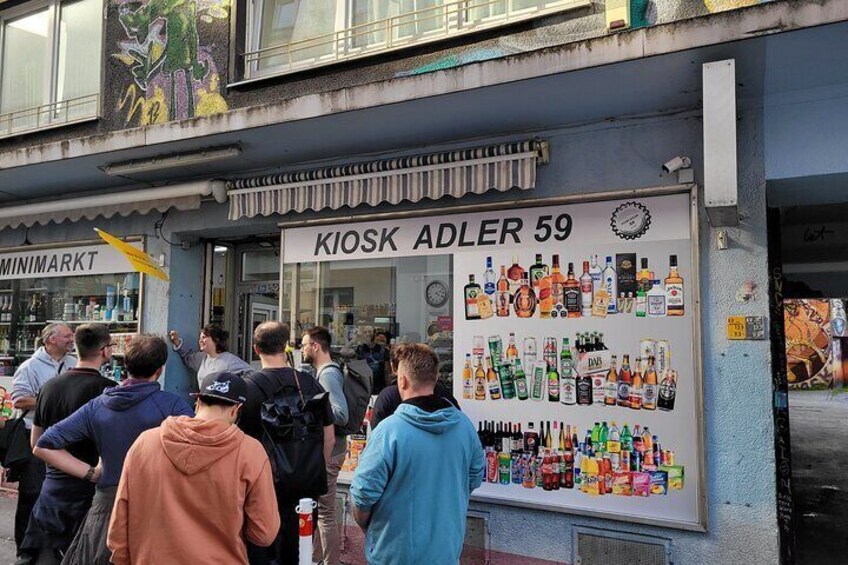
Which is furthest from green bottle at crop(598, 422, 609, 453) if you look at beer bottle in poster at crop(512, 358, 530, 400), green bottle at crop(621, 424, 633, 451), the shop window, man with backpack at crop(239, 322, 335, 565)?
man with backpack at crop(239, 322, 335, 565)

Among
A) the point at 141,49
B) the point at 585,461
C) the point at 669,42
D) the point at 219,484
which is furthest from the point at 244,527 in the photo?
the point at 141,49

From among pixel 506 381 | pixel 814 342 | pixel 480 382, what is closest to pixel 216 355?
pixel 480 382

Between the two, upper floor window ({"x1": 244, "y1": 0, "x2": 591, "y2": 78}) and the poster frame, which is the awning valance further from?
the poster frame

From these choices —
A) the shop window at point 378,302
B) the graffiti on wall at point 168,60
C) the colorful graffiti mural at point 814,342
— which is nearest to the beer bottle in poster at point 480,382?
the shop window at point 378,302

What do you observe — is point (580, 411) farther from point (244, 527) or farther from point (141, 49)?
point (141, 49)

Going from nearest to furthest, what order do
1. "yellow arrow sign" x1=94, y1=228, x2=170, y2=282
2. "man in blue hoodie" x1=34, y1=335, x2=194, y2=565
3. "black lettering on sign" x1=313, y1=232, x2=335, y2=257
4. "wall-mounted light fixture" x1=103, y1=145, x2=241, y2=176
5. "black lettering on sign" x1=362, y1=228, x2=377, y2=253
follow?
1. "man in blue hoodie" x1=34, y1=335, x2=194, y2=565
2. "wall-mounted light fixture" x1=103, y1=145, x2=241, y2=176
3. "black lettering on sign" x1=362, y1=228, x2=377, y2=253
4. "black lettering on sign" x1=313, y1=232, x2=335, y2=257
5. "yellow arrow sign" x1=94, y1=228, x2=170, y2=282

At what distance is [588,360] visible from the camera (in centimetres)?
500

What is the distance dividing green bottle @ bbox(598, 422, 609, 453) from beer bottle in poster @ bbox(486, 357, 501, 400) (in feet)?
2.91

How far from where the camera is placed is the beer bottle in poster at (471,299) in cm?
546

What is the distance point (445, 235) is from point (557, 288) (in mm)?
1146

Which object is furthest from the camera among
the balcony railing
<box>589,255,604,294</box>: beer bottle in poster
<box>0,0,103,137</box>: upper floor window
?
<box>0,0,103,137</box>: upper floor window

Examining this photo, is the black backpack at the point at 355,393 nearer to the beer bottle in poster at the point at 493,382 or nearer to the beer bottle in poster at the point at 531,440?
the beer bottle in poster at the point at 493,382

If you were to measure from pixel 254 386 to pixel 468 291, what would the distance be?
239cm

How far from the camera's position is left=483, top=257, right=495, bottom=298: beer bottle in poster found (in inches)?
213
